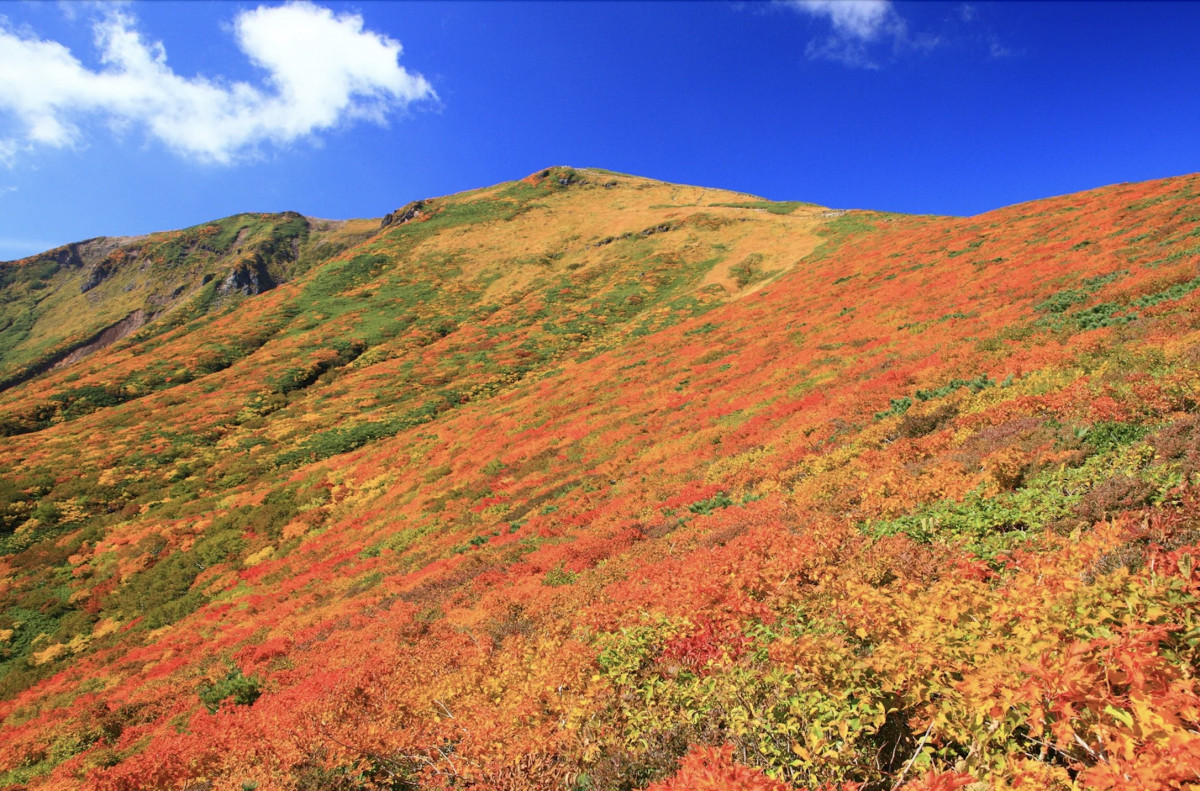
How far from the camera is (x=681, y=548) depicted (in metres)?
12.8

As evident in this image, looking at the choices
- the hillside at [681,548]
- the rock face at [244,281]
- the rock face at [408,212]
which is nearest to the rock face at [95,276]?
the rock face at [244,281]

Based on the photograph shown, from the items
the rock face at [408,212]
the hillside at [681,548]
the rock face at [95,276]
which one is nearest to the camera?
the hillside at [681,548]

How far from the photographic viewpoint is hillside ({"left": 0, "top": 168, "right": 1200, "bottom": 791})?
16.1ft

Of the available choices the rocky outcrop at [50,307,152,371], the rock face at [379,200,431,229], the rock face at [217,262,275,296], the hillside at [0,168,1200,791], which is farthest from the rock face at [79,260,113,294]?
the hillside at [0,168,1200,791]

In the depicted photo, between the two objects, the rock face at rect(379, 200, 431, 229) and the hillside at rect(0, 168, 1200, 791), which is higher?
the rock face at rect(379, 200, 431, 229)

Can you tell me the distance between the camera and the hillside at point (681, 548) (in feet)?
16.1

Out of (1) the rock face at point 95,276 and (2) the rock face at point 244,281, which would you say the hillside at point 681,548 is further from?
(1) the rock face at point 95,276

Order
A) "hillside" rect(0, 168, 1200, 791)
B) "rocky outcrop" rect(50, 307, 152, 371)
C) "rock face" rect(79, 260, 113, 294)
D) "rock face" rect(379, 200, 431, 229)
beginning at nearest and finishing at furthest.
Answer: "hillside" rect(0, 168, 1200, 791), "rocky outcrop" rect(50, 307, 152, 371), "rock face" rect(379, 200, 431, 229), "rock face" rect(79, 260, 113, 294)

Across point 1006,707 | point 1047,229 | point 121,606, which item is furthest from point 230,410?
point 1047,229

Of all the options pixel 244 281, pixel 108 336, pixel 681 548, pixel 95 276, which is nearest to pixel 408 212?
pixel 244 281

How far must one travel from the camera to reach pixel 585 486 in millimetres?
21453

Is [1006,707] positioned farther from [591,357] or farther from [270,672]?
[591,357]

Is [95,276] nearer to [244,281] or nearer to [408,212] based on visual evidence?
[244,281]

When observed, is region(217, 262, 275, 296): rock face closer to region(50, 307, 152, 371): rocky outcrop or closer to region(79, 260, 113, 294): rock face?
region(50, 307, 152, 371): rocky outcrop
